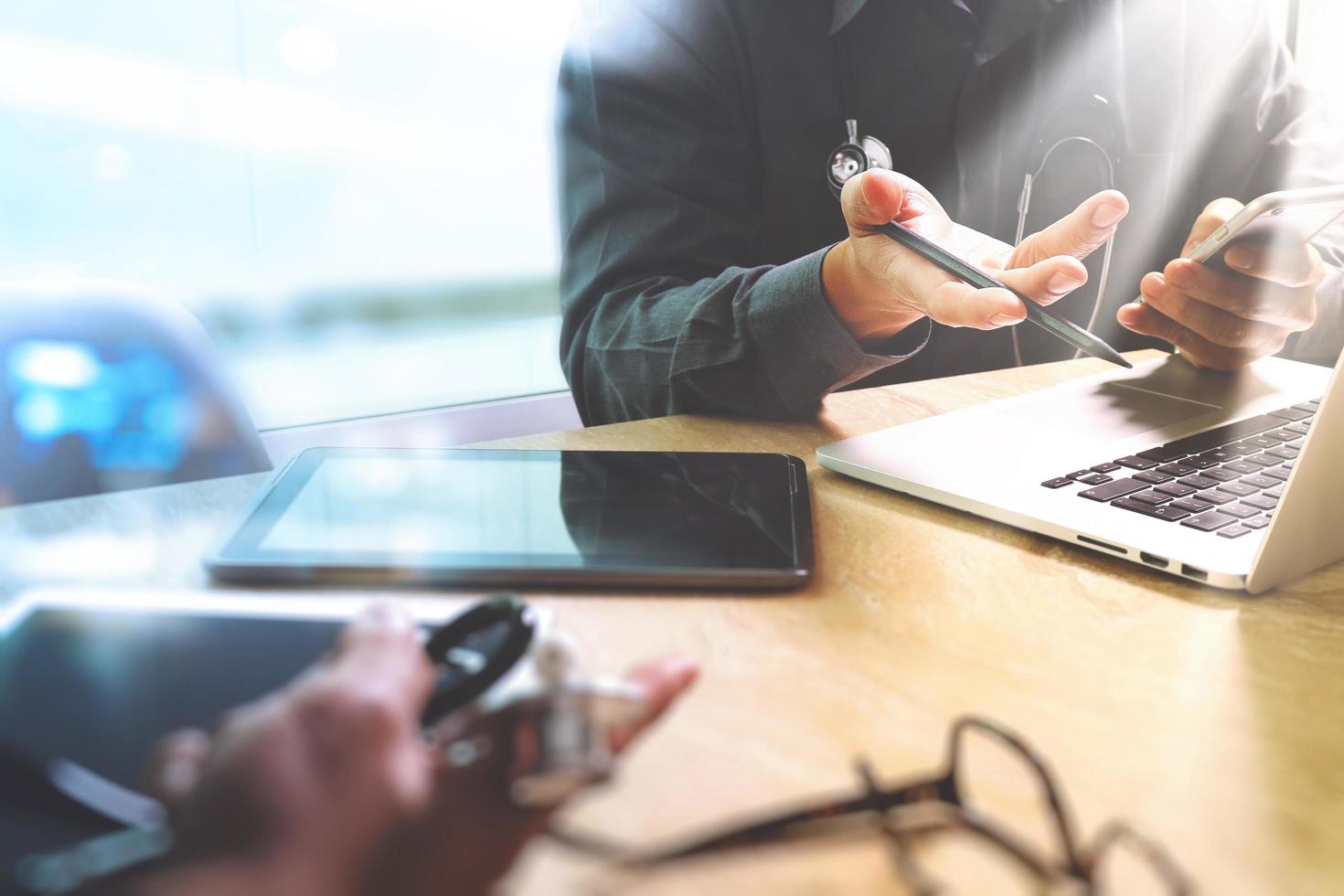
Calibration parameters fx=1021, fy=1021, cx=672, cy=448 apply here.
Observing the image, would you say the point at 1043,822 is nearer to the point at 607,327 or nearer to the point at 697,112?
the point at 607,327

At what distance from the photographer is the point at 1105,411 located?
609 millimetres

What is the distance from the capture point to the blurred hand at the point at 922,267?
52 centimetres

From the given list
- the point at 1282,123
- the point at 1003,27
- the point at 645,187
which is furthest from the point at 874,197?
the point at 1282,123

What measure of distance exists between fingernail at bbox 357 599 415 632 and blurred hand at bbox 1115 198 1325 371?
62 cm

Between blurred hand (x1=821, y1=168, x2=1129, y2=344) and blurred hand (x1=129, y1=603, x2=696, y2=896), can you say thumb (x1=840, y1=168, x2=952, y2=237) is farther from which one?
blurred hand (x1=129, y1=603, x2=696, y2=896)

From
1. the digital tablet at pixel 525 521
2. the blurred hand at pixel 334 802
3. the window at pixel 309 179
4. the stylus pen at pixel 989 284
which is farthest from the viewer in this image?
the window at pixel 309 179

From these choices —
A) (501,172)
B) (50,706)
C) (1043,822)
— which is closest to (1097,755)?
(1043,822)

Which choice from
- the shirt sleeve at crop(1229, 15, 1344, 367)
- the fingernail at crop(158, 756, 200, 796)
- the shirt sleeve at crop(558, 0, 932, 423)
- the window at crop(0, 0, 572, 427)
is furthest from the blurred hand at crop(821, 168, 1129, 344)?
the window at crop(0, 0, 572, 427)

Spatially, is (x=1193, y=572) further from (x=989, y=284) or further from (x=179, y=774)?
(x=179, y=774)

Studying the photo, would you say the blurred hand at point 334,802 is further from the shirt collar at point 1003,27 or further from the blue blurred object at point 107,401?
the shirt collar at point 1003,27

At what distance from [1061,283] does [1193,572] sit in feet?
0.58

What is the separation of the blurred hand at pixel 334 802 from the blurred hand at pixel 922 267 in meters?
0.38

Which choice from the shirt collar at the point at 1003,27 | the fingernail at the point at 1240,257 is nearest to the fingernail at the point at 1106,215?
the fingernail at the point at 1240,257

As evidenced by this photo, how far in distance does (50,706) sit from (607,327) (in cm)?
55
